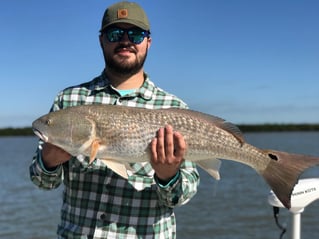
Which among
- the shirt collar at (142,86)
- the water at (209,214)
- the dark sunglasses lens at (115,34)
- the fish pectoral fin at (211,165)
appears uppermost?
the dark sunglasses lens at (115,34)

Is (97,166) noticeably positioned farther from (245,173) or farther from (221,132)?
(245,173)

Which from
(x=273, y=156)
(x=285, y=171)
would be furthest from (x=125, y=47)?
(x=285, y=171)

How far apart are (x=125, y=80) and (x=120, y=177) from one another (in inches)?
30.0

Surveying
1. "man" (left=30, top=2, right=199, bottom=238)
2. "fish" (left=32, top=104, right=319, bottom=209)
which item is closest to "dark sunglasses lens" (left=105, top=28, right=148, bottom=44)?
"man" (left=30, top=2, right=199, bottom=238)

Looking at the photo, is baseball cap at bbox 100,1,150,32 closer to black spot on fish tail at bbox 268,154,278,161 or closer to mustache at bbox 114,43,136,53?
mustache at bbox 114,43,136,53

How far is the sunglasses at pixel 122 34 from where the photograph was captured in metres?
3.52

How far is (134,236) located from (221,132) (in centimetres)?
100

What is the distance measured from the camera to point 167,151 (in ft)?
10.4

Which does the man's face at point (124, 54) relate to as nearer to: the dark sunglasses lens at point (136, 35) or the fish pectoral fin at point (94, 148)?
Answer: the dark sunglasses lens at point (136, 35)

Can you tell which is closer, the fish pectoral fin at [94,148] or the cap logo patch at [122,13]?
the fish pectoral fin at [94,148]

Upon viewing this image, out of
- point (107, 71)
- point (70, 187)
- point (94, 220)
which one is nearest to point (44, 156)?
point (70, 187)

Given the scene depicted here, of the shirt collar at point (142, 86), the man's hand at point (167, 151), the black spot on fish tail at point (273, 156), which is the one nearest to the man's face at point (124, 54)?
the shirt collar at point (142, 86)

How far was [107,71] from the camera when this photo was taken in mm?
3646

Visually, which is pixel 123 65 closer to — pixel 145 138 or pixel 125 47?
pixel 125 47
